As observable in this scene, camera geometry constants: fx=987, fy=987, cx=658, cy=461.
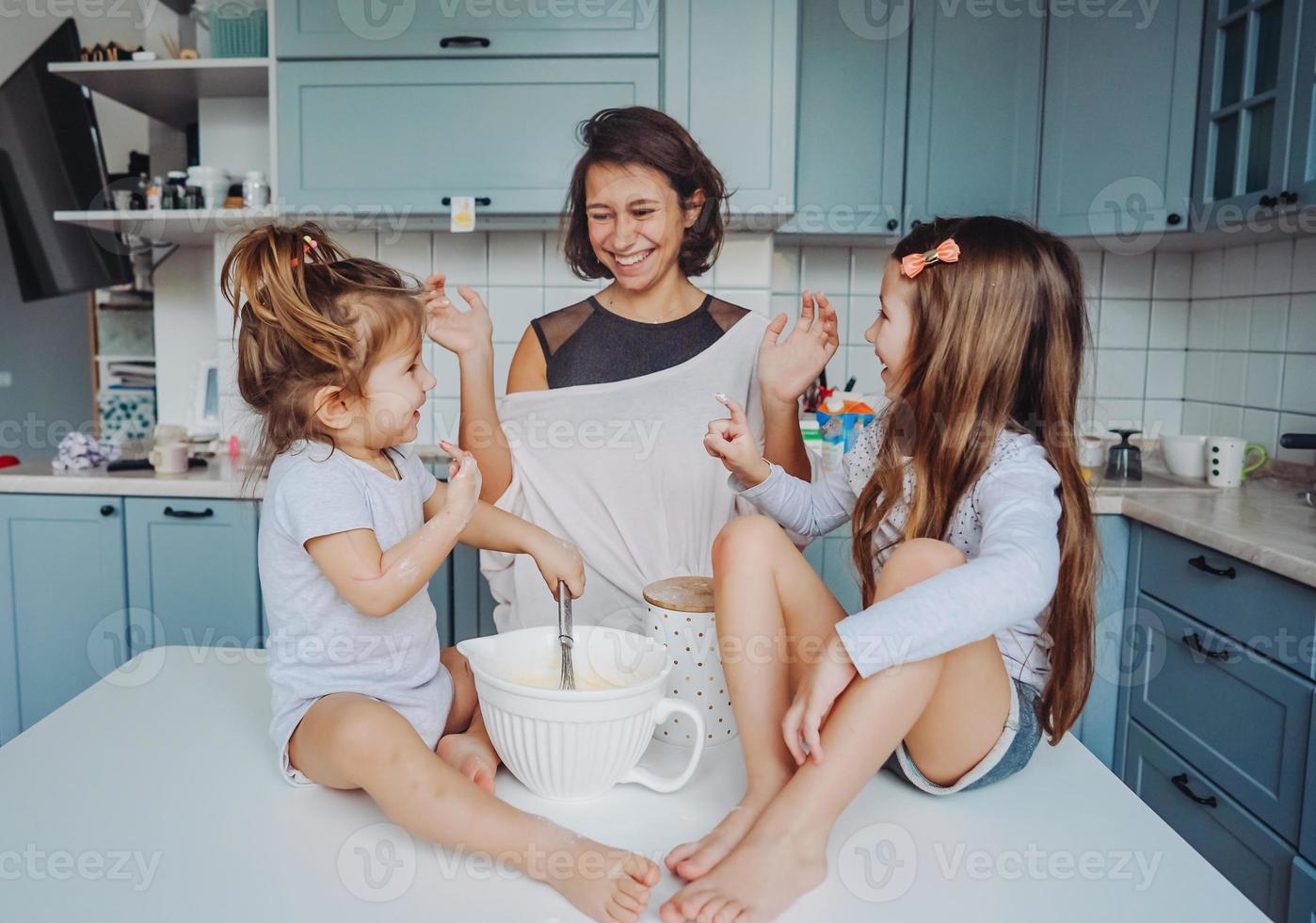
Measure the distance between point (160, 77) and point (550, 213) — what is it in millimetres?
1067

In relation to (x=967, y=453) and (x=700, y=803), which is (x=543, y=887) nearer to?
(x=700, y=803)

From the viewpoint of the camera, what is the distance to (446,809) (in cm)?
75

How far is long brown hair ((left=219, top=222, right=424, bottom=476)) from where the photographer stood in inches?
38.5

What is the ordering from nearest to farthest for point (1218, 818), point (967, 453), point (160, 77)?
point (967, 453), point (1218, 818), point (160, 77)

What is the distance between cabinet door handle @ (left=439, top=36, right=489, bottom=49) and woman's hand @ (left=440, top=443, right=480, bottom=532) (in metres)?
1.68

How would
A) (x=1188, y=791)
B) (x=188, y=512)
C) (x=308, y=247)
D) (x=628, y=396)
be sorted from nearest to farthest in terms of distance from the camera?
(x=308, y=247) < (x=628, y=396) < (x=1188, y=791) < (x=188, y=512)

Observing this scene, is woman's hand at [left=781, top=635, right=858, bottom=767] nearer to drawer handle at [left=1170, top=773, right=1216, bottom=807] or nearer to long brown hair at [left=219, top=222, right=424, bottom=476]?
long brown hair at [left=219, top=222, right=424, bottom=476]

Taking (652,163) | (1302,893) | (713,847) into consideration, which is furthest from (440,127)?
(1302,893)

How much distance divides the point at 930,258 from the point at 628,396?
2.17ft

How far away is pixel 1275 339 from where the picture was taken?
2.32 meters

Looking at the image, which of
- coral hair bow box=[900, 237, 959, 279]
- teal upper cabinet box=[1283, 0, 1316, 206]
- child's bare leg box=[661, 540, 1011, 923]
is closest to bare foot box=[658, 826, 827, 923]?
child's bare leg box=[661, 540, 1011, 923]

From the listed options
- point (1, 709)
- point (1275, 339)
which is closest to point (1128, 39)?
point (1275, 339)

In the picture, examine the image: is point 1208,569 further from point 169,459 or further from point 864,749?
point 169,459

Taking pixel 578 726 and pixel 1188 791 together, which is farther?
pixel 1188 791
